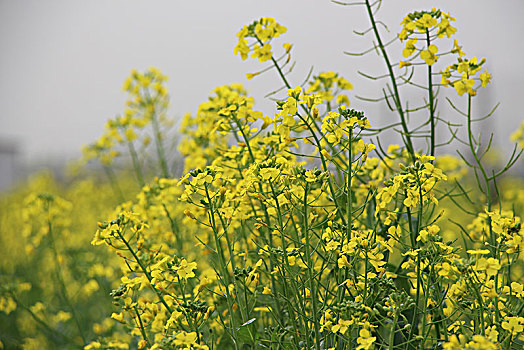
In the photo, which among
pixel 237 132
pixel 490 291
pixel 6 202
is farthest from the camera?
pixel 6 202

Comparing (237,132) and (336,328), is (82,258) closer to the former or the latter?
(237,132)

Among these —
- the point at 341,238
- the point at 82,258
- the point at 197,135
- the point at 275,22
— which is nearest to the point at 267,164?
the point at 341,238

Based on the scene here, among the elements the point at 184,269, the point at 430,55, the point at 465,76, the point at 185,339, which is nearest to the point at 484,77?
the point at 465,76

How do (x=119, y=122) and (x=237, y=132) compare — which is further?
(x=119, y=122)

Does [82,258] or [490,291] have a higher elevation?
[82,258]

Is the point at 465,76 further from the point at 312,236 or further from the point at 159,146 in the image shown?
the point at 159,146

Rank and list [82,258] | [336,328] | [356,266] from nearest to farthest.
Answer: [336,328] < [356,266] < [82,258]

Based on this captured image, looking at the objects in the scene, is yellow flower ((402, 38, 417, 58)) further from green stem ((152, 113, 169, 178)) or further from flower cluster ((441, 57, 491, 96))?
green stem ((152, 113, 169, 178))

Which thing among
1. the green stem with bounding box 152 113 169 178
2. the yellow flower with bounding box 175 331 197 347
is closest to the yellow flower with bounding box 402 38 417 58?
the yellow flower with bounding box 175 331 197 347

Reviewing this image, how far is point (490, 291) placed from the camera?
4.17 ft

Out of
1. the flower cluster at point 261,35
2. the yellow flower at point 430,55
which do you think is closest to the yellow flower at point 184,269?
the flower cluster at point 261,35

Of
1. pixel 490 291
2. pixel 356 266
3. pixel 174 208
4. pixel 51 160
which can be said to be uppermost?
pixel 51 160

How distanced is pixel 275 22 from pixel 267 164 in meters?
0.69

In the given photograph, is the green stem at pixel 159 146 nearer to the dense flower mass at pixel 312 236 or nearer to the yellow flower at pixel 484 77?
the dense flower mass at pixel 312 236
